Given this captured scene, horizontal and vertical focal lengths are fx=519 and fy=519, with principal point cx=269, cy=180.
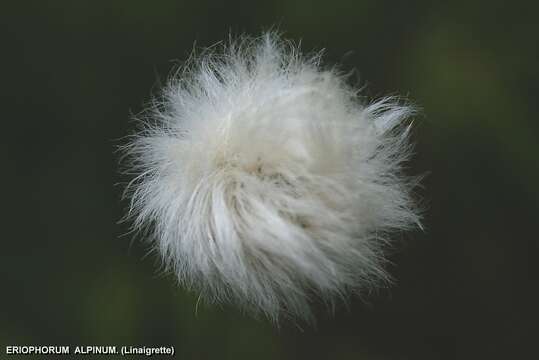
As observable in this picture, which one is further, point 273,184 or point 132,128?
point 132,128

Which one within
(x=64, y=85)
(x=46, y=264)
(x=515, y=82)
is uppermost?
(x=64, y=85)

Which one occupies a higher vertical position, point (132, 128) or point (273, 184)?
point (132, 128)

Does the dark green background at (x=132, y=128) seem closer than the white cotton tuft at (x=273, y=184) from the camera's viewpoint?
No

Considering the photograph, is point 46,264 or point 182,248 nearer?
point 182,248

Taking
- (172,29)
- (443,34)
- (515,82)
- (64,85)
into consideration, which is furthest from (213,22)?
(515,82)

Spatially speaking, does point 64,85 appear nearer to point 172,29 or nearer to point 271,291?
point 172,29
